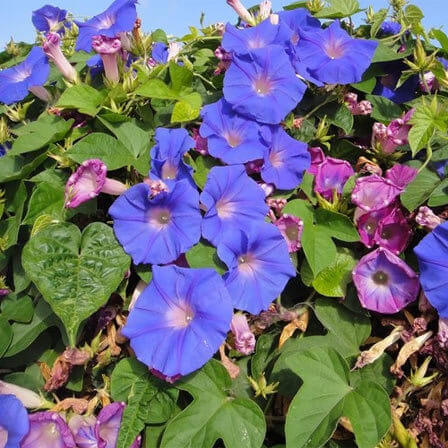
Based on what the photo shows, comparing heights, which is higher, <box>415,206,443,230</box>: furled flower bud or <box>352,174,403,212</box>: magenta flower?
<box>352,174,403,212</box>: magenta flower

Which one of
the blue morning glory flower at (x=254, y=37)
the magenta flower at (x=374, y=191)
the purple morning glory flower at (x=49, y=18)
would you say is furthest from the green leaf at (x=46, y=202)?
the purple morning glory flower at (x=49, y=18)

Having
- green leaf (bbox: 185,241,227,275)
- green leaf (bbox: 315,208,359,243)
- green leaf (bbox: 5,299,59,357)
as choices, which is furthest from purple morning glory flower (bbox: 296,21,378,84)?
green leaf (bbox: 5,299,59,357)

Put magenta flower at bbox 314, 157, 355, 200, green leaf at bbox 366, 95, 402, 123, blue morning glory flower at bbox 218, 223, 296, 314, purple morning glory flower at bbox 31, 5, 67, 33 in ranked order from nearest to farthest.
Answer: blue morning glory flower at bbox 218, 223, 296, 314, magenta flower at bbox 314, 157, 355, 200, green leaf at bbox 366, 95, 402, 123, purple morning glory flower at bbox 31, 5, 67, 33

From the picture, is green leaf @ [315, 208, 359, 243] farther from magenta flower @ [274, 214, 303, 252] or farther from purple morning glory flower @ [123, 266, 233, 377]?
purple morning glory flower @ [123, 266, 233, 377]

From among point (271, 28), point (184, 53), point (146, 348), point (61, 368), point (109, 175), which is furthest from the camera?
point (184, 53)

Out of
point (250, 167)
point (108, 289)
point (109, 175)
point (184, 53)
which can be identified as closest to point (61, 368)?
point (108, 289)

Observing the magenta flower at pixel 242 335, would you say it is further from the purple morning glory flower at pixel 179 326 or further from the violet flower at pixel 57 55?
the violet flower at pixel 57 55

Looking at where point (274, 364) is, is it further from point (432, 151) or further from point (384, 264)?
point (432, 151)
